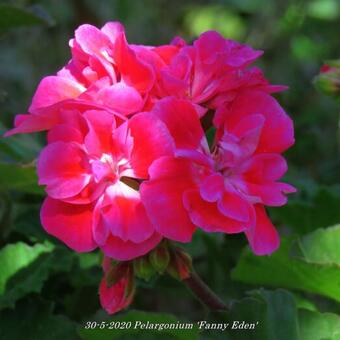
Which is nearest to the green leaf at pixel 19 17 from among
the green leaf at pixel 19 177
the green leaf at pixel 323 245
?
the green leaf at pixel 19 177

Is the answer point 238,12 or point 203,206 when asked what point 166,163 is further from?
point 238,12

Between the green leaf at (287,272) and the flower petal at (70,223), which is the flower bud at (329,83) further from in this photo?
the flower petal at (70,223)

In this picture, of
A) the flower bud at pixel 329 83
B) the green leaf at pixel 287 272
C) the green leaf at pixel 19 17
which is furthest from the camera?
the green leaf at pixel 19 17

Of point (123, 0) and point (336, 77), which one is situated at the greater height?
point (336, 77)

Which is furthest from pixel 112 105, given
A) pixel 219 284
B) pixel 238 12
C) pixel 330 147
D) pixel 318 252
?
pixel 238 12

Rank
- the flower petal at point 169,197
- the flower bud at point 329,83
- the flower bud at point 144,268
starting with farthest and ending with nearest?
the flower bud at point 329,83
the flower bud at point 144,268
the flower petal at point 169,197

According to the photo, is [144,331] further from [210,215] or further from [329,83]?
[329,83]

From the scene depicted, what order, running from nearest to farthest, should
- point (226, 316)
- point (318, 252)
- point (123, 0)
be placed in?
point (226, 316) < point (318, 252) < point (123, 0)

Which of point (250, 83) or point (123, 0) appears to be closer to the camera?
point (250, 83)
